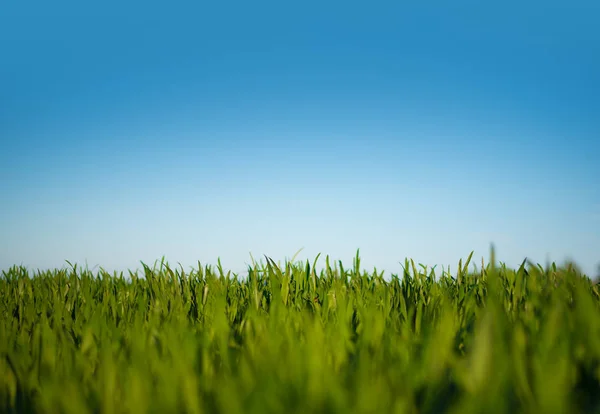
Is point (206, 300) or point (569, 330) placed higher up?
point (206, 300)

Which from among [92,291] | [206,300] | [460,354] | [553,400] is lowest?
[553,400]

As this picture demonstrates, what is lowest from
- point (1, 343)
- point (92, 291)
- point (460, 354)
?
point (460, 354)

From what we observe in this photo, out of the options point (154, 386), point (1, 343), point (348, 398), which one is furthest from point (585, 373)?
point (1, 343)

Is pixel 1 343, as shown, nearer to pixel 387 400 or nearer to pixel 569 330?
pixel 387 400

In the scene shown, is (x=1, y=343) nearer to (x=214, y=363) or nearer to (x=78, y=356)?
(x=78, y=356)

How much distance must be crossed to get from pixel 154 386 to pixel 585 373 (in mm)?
1162

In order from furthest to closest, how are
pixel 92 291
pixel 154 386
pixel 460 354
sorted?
pixel 92 291 < pixel 460 354 < pixel 154 386

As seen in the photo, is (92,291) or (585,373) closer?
(585,373)

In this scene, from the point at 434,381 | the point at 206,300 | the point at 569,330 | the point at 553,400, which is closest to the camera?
the point at 553,400

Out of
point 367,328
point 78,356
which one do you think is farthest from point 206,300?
point 367,328

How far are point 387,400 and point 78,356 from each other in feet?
3.63

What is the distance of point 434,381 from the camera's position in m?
1.13

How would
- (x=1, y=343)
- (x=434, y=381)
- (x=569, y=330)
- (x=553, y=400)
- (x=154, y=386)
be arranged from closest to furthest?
(x=553, y=400) < (x=434, y=381) < (x=154, y=386) < (x=569, y=330) < (x=1, y=343)

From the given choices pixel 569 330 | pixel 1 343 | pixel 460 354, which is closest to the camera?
pixel 569 330
